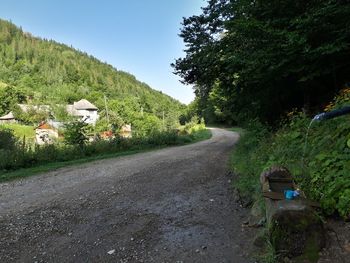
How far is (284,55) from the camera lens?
7.67 metres

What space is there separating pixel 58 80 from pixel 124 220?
410ft

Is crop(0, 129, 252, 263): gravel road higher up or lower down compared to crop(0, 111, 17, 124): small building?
lower down

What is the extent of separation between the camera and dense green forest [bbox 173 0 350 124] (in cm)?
710

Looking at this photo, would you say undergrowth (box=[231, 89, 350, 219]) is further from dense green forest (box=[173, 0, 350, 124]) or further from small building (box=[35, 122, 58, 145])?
small building (box=[35, 122, 58, 145])

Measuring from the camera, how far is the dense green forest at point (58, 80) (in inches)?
3255

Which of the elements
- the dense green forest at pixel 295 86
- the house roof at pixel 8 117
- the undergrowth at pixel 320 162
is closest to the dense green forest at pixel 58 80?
the house roof at pixel 8 117

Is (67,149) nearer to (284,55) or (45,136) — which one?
(45,136)

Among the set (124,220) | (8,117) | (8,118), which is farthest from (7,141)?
(8,117)

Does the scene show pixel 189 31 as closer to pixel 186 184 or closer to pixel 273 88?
pixel 273 88

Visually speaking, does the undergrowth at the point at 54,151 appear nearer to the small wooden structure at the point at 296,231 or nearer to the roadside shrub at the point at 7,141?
the roadside shrub at the point at 7,141

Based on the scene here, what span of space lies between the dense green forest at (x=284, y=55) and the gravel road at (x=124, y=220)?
331 cm

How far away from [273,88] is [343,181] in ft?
21.1

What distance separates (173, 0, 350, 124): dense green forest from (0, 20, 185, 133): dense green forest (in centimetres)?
5562

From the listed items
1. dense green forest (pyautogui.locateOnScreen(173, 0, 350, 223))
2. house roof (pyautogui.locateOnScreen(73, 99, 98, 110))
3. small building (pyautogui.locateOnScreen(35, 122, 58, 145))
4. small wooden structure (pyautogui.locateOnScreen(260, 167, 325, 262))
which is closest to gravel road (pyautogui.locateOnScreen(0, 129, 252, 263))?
small wooden structure (pyautogui.locateOnScreen(260, 167, 325, 262))
